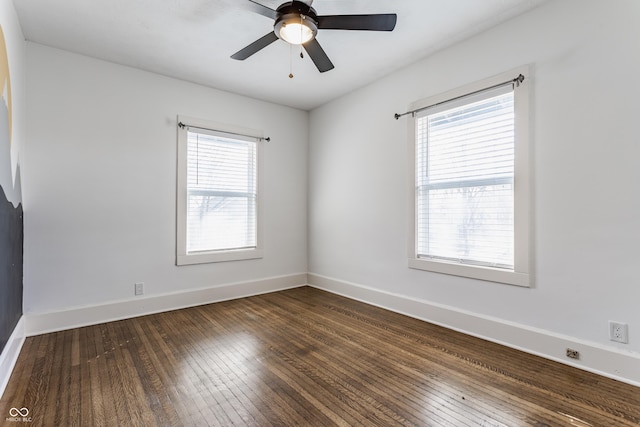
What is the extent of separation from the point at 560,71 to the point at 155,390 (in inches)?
143

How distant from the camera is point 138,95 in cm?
351

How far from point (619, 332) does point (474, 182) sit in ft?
4.80

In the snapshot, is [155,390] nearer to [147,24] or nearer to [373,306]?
[373,306]

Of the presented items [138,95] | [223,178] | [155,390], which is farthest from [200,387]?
[138,95]

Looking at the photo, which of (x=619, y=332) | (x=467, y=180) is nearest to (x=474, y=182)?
(x=467, y=180)

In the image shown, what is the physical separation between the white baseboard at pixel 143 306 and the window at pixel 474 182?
2.18 metres

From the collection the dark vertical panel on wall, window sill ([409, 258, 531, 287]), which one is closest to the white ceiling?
the dark vertical panel on wall

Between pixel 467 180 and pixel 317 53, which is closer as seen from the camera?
pixel 317 53

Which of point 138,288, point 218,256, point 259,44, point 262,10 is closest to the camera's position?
point 262,10

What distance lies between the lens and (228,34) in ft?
9.36

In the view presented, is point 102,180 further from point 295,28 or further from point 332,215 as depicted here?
point 332,215

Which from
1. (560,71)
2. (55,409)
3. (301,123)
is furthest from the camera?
(301,123)

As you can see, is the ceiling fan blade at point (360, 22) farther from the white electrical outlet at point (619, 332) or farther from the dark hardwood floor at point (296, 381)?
the white electrical outlet at point (619, 332)

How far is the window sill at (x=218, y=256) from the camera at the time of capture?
12.4ft
